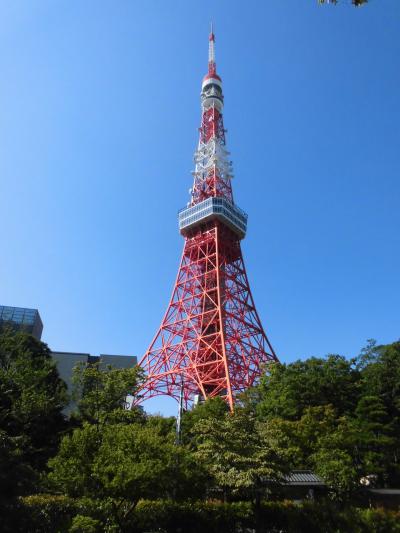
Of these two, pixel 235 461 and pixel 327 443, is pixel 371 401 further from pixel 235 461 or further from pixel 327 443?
pixel 235 461

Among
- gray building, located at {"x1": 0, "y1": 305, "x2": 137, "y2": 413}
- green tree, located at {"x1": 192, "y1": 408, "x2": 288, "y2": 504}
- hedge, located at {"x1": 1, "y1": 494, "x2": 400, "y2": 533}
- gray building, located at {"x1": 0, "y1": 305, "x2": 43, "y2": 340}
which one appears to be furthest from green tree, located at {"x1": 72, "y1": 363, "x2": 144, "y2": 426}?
gray building, located at {"x1": 0, "y1": 305, "x2": 43, "y2": 340}

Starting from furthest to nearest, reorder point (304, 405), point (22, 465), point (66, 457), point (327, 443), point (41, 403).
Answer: point (304, 405) < point (41, 403) < point (327, 443) < point (66, 457) < point (22, 465)

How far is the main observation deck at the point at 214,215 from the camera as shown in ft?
128

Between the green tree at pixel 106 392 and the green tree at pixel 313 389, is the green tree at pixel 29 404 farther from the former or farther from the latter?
the green tree at pixel 313 389

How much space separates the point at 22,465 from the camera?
349 inches

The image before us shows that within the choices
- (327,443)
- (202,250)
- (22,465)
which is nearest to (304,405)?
(327,443)

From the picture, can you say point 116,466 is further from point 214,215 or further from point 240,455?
point 214,215

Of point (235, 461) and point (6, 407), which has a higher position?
point (6, 407)

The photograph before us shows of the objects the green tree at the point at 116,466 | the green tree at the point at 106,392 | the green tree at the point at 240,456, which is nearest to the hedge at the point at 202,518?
the green tree at the point at 116,466

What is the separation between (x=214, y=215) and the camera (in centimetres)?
3869

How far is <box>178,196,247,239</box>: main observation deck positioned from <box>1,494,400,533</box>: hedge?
28185mm

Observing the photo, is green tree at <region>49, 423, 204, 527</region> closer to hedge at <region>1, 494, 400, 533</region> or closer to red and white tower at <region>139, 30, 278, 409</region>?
hedge at <region>1, 494, 400, 533</region>

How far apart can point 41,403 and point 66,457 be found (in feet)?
24.7

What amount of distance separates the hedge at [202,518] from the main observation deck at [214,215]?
28185mm
